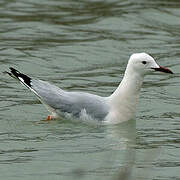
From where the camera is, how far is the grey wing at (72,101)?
1129 centimetres

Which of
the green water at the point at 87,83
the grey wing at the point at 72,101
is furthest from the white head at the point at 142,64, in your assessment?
the green water at the point at 87,83

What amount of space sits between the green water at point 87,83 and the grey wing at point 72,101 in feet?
0.69

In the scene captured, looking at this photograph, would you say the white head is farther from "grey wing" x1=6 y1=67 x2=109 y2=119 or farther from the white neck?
"grey wing" x1=6 y1=67 x2=109 y2=119

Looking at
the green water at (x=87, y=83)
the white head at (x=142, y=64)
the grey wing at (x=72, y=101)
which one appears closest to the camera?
the green water at (x=87, y=83)

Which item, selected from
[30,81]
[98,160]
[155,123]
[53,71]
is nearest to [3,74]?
[53,71]

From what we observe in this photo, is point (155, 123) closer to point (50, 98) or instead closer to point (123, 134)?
point (123, 134)

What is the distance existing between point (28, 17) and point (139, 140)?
6.97m

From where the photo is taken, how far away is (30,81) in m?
11.7

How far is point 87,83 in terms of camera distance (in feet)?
45.0

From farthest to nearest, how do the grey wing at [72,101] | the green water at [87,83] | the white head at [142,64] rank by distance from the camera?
the white head at [142,64] → the grey wing at [72,101] → the green water at [87,83]

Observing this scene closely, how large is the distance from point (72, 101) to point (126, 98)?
73cm

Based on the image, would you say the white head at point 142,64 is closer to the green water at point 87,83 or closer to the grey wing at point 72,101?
the grey wing at point 72,101

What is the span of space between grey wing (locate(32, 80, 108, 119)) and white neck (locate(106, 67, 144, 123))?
136 mm

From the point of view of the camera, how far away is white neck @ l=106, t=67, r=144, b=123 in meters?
11.4
